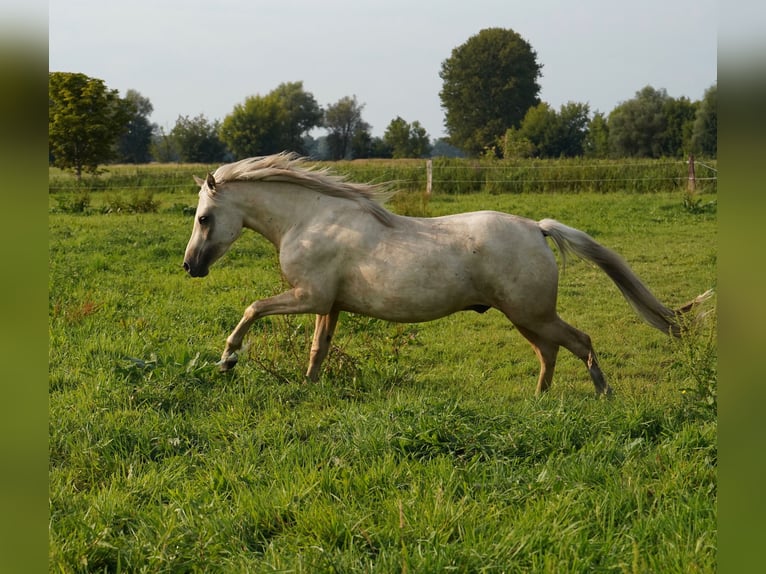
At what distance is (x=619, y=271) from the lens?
17.9ft

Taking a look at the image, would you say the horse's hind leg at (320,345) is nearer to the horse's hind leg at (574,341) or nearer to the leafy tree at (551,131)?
the horse's hind leg at (574,341)

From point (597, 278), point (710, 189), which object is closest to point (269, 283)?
point (597, 278)

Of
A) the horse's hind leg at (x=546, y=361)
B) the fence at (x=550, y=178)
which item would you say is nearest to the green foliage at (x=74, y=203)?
the fence at (x=550, y=178)

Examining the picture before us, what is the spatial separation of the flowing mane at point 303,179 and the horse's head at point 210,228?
158 mm

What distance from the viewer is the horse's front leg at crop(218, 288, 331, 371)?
211 inches

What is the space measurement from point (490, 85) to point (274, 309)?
75024 millimetres

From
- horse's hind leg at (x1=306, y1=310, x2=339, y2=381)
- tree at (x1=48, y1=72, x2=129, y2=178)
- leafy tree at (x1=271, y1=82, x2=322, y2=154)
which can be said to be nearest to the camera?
horse's hind leg at (x1=306, y1=310, x2=339, y2=381)

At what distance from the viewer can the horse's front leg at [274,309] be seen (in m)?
5.36

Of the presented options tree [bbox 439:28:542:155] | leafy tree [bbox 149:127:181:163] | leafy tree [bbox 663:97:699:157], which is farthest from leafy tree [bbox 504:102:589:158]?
leafy tree [bbox 149:127:181:163]

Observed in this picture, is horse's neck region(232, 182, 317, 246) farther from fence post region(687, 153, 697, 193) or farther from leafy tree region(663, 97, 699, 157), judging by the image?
leafy tree region(663, 97, 699, 157)

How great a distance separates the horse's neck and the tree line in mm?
43184

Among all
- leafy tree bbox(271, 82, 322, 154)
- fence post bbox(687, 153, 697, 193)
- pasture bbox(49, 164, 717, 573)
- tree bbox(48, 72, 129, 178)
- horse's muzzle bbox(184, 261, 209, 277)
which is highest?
leafy tree bbox(271, 82, 322, 154)

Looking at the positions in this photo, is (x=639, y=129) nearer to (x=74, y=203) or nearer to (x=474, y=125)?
(x=474, y=125)

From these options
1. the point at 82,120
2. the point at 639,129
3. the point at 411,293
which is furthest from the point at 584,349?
the point at 639,129
